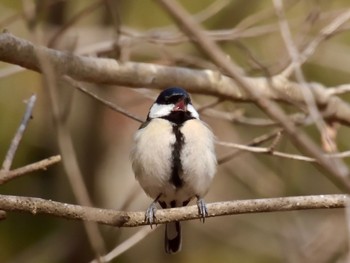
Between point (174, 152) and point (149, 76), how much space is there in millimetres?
330

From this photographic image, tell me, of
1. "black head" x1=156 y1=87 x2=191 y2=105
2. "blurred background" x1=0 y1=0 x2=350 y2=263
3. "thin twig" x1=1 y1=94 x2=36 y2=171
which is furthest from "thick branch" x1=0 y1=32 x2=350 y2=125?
"blurred background" x1=0 y1=0 x2=350 y2=263

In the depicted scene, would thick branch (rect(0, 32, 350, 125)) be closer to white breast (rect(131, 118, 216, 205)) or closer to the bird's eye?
the bird's eye

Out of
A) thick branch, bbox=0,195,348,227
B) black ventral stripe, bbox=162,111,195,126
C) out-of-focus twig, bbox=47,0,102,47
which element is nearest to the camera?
thick branch, bbox=0,195,348,227

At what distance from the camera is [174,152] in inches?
125

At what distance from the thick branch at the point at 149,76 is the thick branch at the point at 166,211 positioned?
418mm

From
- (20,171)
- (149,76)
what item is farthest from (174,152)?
(20,171)

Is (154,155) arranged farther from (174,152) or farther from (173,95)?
(173,95)

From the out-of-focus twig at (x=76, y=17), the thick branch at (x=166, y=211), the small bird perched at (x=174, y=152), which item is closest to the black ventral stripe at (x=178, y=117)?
the small bird perched at (x=174, y=152)

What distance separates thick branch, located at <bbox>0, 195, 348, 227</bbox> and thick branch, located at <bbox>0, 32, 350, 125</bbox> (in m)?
0.42

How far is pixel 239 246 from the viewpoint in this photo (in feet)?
17.7

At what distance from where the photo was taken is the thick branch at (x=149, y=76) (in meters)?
2.73

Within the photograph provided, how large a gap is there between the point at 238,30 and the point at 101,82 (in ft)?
2.25

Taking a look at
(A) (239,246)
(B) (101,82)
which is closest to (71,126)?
(A) (239,246)

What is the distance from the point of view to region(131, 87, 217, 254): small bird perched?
317cm
